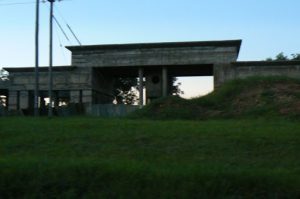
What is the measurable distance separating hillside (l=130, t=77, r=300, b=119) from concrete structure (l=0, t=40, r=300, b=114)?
16995 millimetres

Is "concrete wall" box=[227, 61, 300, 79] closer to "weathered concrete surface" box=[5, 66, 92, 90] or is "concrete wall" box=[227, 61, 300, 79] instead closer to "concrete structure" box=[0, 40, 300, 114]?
"concrete structure" box=[0, 40, 300, 114]

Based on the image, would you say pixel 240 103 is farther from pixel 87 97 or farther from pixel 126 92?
pixel 126 92

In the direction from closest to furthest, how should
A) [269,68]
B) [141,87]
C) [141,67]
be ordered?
[269,68], [141,67], [141,87]

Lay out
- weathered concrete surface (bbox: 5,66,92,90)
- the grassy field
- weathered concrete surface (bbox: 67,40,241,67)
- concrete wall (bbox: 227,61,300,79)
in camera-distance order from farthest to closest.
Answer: weathered concrete surface (bbox: 5,66,92,90) < weathered concrete surface (bbox: 67,40,241,67) < concrete wall (bbox: 227,61,300,79) < the grassy field

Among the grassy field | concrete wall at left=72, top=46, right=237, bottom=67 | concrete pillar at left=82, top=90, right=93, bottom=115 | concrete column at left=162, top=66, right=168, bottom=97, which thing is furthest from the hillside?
concrete pillar at left=82, top=90, right=93, bottom=115

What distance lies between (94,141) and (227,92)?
15.5 metres

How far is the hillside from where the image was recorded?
25.0 metres

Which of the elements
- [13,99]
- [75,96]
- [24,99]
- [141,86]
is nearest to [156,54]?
[141,86]

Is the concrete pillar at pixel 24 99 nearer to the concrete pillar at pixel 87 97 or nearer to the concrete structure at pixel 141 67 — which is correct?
the concrete structure at pixel 141 67

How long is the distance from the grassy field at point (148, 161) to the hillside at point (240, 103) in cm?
713

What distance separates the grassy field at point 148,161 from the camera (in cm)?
926

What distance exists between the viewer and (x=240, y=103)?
27.4m

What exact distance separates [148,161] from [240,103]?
1583 centimetres

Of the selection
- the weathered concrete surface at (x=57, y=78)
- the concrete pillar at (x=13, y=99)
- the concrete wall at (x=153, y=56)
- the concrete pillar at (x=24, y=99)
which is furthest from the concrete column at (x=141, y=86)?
the concrete pillar at (x=13, y=99)
